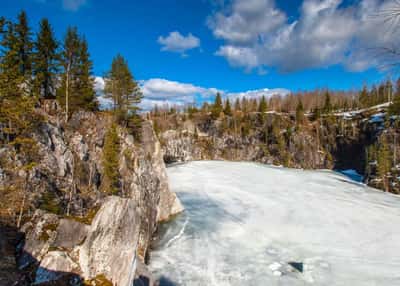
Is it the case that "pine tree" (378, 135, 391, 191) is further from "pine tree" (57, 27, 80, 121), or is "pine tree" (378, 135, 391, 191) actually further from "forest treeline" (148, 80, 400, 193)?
"pine tree" (57, 27, 80, 121)

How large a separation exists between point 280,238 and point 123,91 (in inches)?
957

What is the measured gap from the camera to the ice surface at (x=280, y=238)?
13.8 m

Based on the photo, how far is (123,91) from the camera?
2733cm

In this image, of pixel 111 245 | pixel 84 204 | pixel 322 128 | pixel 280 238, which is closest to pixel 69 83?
pixel 84 204

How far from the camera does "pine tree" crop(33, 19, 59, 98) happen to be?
22016 millimetres

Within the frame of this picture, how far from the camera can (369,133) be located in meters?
52.0

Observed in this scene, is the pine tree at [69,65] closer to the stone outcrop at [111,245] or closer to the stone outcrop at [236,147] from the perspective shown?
the stone outcrop at [111,245]

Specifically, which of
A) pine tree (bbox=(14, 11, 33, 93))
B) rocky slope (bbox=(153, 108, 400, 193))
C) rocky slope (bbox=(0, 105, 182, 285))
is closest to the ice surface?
rocky slope (bbox=(0, 105, 182, 285))

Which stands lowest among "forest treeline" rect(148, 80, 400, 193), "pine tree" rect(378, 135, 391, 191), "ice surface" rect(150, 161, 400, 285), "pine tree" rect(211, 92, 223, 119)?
"ice surface" rect(150, 161, 400, 285)

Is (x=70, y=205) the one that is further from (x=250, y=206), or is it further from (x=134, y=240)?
(x=250, y=206)

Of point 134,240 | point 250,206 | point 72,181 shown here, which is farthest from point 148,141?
point 134,240

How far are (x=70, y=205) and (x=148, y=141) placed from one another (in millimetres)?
11923

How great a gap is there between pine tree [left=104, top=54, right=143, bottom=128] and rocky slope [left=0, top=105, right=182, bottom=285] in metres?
2.57

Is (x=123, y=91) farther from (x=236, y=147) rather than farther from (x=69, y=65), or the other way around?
(x=236, y=147)
